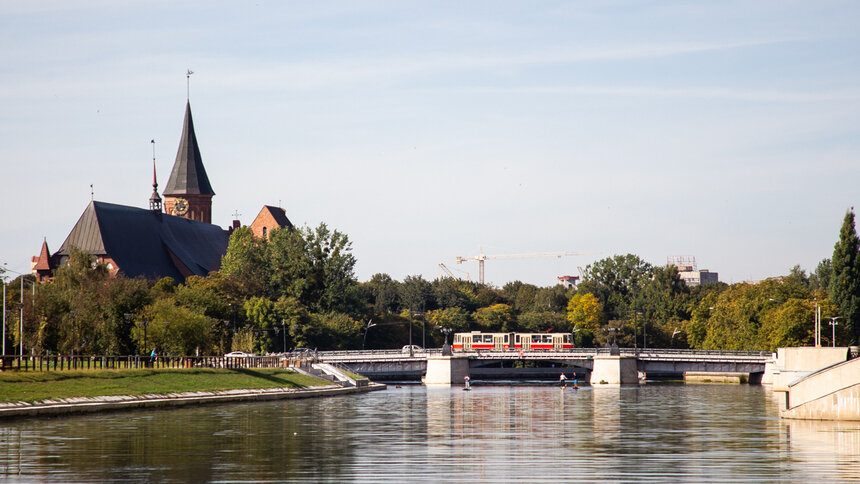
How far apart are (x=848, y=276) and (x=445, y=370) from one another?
45.0m

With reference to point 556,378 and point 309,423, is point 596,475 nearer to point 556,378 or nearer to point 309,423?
point 309,423

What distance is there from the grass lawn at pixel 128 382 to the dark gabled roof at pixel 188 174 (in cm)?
10674

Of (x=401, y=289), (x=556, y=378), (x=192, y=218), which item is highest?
(x=192, y=218)

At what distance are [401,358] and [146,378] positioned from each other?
56204mm

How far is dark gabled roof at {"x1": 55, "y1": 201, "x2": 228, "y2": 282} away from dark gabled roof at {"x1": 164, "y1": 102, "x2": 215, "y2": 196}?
14446mm

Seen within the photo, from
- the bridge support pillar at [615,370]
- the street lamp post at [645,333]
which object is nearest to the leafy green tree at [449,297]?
the street lamp post at [645,333]

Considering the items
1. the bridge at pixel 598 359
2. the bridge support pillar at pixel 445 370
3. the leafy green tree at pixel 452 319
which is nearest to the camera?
the bridge at pixel 598 359

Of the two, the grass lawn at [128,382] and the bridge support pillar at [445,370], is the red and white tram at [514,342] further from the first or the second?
the grass lawn at [128,382]

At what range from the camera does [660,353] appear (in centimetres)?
12194

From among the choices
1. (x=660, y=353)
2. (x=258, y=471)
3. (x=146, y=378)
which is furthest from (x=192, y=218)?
(x=258, y=471)

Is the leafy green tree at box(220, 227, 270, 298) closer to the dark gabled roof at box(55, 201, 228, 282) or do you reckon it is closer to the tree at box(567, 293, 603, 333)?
the dark gabled roof at box(55, 201, 228, 282)

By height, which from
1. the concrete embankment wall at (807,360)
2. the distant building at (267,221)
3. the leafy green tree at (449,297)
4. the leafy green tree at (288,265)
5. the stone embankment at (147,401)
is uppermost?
the distant building at (267,221)

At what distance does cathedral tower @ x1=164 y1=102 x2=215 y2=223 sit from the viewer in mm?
Answer: 190250

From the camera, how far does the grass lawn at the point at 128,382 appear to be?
178 feet
